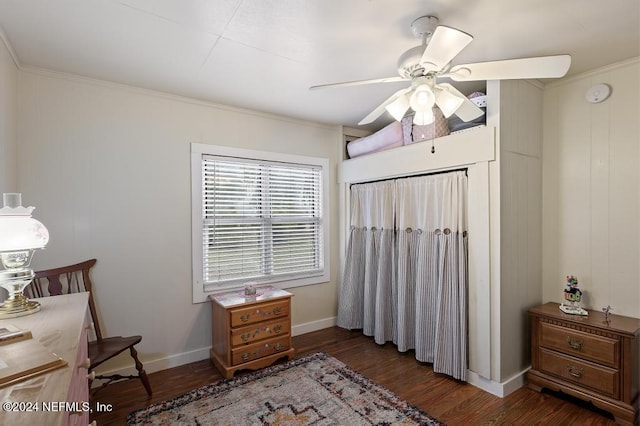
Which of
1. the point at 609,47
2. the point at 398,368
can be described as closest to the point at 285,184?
the point at 398,368

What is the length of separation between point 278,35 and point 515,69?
4.26ft

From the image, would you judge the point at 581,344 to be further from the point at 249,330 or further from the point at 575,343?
the point at 249,330

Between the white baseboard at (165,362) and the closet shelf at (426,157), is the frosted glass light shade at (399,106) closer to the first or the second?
the closet shelf at (426,157)

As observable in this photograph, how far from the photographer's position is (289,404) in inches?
85.7

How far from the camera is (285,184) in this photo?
340 centimetres

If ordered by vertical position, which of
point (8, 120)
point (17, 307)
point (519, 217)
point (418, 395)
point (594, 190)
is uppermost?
point (8, 120)

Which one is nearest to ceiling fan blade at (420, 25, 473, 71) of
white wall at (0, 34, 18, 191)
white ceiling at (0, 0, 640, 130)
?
white ceiling at (0, 0, 640, 130)

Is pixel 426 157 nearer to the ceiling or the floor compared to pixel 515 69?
nearer to the floor

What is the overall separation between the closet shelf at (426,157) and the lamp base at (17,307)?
9.00 feet

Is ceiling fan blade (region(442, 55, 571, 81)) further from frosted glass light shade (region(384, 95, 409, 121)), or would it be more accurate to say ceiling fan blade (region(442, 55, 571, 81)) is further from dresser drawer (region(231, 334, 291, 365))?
dresser drawer (region(231, 334, 291, 365))

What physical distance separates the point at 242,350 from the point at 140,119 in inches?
84.9

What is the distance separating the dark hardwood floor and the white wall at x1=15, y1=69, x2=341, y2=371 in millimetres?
258

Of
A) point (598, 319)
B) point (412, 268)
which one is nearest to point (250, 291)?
point (412, 268)

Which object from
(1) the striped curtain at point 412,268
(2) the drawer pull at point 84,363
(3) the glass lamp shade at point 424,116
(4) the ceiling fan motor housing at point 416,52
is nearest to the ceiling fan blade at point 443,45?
(4) the ceiling fan motor housing at point 416,52
